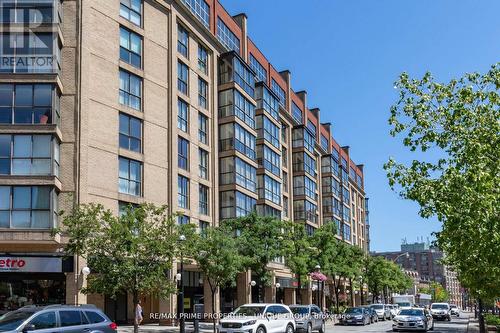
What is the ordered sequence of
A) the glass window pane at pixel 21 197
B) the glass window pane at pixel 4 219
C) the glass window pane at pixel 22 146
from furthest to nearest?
the glass window pane at pixel 22 146, the glass window pane at pixel 21 197, the glass window pane at pixel 4 219

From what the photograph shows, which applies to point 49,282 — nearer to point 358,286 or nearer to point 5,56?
point 5,56

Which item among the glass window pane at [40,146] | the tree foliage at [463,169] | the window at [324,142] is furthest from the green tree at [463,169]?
the window at [324,142]

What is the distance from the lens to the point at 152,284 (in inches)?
990

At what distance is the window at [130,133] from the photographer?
36.2 m

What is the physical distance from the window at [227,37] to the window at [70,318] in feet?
114

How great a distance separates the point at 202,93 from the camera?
45.5 metres

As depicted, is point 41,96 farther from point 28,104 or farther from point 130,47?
point 130,47

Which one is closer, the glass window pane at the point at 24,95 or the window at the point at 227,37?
the glass window pane at the point at 24,95

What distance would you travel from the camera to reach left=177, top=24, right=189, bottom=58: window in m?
42.5

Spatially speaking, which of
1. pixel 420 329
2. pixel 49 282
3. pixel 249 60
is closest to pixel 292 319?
pixel 420 329

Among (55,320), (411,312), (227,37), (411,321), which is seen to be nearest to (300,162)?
(227,37)

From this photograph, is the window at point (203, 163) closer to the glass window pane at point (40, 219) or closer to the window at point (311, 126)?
the glass window pane at point (40, 219)

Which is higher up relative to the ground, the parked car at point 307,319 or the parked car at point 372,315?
Result: the parked car at point 307,319

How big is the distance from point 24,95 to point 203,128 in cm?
1582
